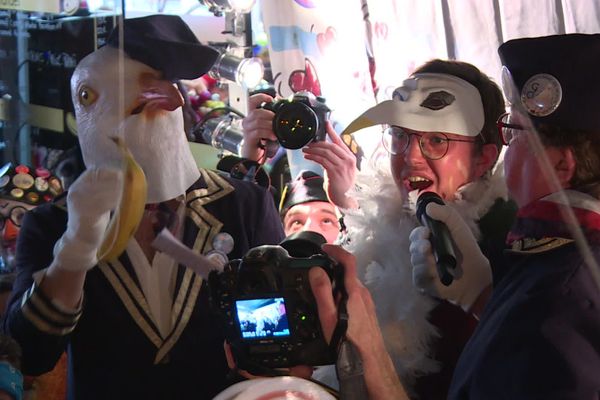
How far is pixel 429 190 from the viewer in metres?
1.04

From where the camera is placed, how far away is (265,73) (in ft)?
3.81

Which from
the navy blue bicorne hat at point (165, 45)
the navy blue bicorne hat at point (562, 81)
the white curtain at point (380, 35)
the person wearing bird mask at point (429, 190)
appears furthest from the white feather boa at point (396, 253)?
the navy blue bicorne hat at point (165, 45)

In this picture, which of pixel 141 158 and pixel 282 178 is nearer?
pixel 141 158

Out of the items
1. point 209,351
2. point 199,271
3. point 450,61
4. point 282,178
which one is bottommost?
point 209,351

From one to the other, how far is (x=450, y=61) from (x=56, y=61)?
55 cm

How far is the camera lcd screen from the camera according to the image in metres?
0.85

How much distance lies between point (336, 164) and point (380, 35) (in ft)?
0.96

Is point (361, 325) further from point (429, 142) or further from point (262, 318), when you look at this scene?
point (429, 142)

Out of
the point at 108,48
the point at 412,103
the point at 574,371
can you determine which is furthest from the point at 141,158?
the point at 574,371

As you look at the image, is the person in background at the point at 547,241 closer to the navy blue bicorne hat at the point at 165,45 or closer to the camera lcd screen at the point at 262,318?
the camera lcd screen at the point at 262,318

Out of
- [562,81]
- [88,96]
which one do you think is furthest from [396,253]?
[88,96]

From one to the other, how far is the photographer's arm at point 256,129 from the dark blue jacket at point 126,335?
114 millimetres

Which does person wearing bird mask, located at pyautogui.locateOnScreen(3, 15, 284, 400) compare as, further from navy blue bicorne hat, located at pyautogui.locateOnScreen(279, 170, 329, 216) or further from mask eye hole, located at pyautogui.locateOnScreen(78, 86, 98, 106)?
navy blue bicorne hat, located at pyautogui.locateOnScreen(279, 170, 329, 216)

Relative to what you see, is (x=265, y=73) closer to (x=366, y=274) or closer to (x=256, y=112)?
(x=256, y=112)
